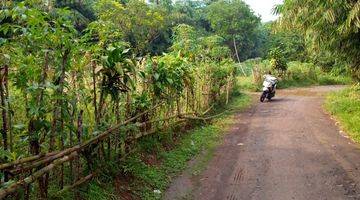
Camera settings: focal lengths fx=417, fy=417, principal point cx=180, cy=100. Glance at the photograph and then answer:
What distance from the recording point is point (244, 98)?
17.4 metres

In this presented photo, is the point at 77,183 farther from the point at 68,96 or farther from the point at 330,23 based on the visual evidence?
the point at 330,23

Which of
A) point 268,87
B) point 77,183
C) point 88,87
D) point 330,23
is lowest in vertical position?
point 268,87

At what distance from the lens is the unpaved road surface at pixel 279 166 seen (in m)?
5.80

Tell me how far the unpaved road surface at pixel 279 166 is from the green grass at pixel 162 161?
203mm

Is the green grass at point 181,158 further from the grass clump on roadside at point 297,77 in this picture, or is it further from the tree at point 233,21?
the tree at point 233,21

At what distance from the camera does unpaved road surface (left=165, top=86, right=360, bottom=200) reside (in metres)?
5.80

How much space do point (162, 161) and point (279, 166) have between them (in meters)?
1.98

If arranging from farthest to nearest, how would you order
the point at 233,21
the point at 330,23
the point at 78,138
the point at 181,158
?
1. the point at 233,21
2. the point at 330,23
3. the point at 181,158
4. the point at 78,138

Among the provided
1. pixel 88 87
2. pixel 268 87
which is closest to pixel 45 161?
pixel 88 87

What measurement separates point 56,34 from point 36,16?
0.29 m

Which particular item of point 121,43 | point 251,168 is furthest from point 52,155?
point 251,168

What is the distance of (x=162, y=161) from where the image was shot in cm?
698

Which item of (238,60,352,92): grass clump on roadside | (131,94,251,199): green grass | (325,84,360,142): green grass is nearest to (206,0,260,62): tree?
(238,60,352,92): grass clump on roadside

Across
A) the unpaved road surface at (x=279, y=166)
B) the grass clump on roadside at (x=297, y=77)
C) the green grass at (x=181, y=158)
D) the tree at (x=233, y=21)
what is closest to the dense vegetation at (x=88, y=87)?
the green grass at (x=181, y=158)
